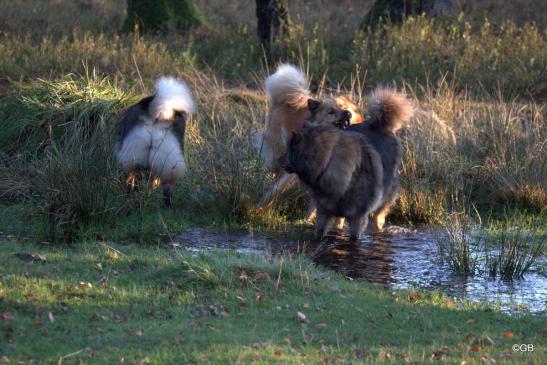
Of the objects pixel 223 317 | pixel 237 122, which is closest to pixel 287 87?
pixel 237 122

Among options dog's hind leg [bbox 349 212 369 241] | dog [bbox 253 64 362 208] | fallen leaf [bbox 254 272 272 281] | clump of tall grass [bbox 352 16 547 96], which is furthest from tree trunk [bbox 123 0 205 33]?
fallen leaf [bbox 254 272 272 281]

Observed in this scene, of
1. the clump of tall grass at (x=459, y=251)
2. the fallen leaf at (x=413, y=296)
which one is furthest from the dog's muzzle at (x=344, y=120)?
the fallen leaf at (x=413, y=296)

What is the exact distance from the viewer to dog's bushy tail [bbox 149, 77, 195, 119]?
9211 mm

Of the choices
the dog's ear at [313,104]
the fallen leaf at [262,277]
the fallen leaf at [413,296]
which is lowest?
the fallen leaf at [413,296]

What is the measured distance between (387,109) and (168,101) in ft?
8.13

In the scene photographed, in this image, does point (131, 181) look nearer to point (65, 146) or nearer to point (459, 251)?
point (65, 146)

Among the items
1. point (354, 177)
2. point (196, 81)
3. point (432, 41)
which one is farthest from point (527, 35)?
point (354, 177)

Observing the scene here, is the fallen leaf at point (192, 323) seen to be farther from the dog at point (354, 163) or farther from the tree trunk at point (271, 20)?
the tree trunk at point (271, 20)

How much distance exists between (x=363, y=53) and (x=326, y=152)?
885cm

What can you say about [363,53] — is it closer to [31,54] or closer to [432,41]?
[432,41]

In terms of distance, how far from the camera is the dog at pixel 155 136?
30.2 ft

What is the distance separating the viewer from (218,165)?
10234mm

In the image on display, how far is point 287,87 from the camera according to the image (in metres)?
10.3

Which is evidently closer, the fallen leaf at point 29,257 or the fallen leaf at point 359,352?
the fallen leaf at point 359,352
